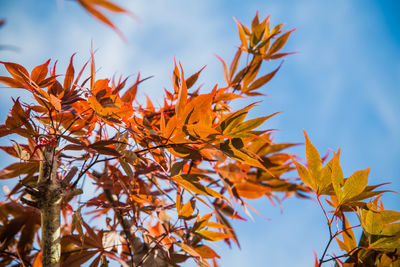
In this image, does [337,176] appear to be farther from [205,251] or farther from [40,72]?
[40,72]

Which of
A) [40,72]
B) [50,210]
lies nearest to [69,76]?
[40,72]

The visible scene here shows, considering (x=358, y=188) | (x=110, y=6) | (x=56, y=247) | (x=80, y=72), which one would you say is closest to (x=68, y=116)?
(x=80, y=72)

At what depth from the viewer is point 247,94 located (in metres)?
0.78

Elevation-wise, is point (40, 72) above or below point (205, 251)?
above

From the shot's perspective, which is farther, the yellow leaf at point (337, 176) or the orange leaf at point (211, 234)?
the orange leaf at point (211, 234)

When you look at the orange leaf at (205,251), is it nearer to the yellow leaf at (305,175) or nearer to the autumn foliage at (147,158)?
the autumn foliage at (147,158)

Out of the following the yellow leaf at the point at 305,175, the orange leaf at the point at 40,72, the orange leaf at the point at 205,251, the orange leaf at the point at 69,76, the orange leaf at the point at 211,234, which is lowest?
the orange leaf at the point at 205,251

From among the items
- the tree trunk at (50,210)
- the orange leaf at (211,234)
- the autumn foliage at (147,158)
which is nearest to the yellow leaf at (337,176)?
the autumn foliage at (147,158)

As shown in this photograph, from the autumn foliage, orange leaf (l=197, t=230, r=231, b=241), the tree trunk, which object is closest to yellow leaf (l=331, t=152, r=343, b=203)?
the autumn foliage

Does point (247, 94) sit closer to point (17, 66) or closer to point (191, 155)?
point (191, 155)

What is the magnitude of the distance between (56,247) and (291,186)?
629 millimetres

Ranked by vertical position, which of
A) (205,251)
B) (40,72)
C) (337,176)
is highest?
(40,72)

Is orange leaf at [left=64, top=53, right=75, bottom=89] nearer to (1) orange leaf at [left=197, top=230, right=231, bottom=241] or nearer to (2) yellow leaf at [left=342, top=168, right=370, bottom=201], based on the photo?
(1) orange leaf at [left=197, top=230, right=231, bottom=241]

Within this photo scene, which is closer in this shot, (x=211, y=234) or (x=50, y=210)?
(x=50, y=210)
